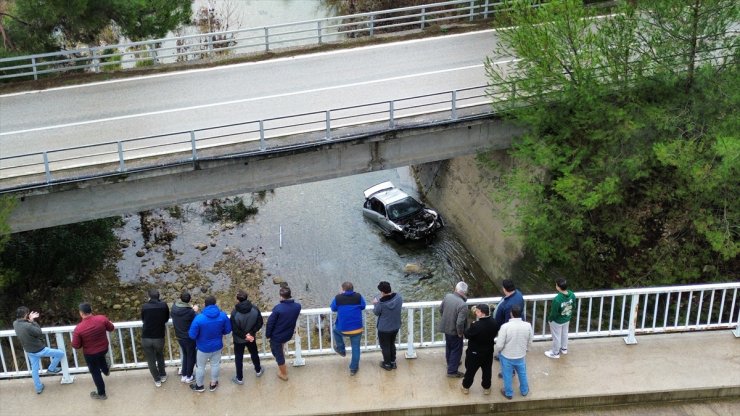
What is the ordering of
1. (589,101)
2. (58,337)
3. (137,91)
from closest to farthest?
(58,337)
(589,101)
(137,91)

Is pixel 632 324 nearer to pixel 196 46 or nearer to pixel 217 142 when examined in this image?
pixel 217 142

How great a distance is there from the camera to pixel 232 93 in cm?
1948

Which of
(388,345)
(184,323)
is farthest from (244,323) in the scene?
(388,345)

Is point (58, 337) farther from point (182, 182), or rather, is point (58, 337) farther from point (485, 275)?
point (485, 275)

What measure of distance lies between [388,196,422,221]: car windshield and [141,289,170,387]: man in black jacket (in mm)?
11989

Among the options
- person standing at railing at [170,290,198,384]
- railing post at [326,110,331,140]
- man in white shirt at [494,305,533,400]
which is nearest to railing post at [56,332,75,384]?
person standing at railing at [170,290,198,384]

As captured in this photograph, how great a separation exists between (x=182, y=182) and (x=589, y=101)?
8.98m

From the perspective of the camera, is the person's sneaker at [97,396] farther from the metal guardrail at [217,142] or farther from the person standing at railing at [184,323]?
the metal guardrail at [217,142]

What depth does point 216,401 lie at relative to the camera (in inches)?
421

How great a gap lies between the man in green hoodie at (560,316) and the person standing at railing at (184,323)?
5.11m

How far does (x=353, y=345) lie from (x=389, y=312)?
2.53 feet

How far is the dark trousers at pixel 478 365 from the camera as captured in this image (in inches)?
404

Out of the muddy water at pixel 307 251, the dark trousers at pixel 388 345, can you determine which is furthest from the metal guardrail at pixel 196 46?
the dark trousers at pixel 388 345

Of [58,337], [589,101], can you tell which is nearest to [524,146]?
[589,101]
